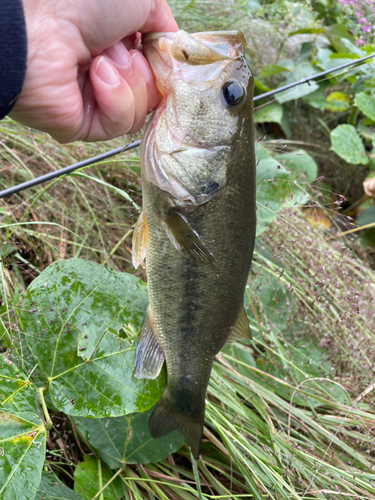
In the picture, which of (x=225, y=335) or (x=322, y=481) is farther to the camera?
(x=322, y=481)

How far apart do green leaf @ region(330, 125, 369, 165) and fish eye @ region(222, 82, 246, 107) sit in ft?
8.74

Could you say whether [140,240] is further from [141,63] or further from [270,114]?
[270,114]

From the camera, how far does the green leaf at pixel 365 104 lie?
357 cm

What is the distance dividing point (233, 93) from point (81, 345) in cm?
94

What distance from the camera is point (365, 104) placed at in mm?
3627

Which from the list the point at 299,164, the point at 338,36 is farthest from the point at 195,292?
the point at 338,36

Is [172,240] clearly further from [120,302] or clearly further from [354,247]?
[354,247]

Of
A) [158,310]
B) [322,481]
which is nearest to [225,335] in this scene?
[158,310]

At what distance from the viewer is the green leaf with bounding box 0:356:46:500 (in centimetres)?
107

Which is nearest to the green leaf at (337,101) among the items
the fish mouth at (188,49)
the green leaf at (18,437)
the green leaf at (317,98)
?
the green leaf at (317,98)

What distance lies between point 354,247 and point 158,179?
8.86ft

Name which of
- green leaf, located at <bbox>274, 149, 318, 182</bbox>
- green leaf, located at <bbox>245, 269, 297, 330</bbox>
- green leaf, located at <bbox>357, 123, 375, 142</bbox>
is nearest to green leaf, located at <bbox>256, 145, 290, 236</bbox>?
green leaf, located at <bbox>245, 269, 297, 330</bbox>

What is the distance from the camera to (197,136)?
1.24m

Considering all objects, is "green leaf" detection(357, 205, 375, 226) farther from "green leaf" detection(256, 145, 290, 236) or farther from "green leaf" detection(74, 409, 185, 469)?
"green leaf" detection(74, 409, 185, 469)
